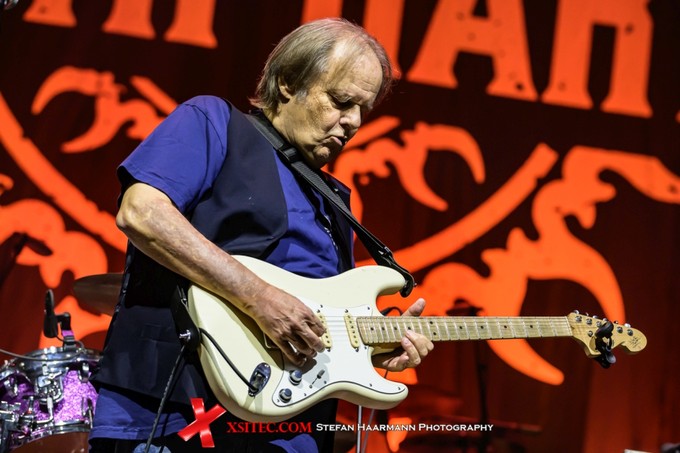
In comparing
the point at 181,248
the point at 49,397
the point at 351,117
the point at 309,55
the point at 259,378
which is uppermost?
the point at 309,55

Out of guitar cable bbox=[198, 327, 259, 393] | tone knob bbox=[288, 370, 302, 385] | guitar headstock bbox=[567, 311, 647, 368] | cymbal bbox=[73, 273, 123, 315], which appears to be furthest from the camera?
cymbal bbox=[73, 273, 123, 315]

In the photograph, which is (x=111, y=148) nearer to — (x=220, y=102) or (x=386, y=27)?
(x=386, y=27)

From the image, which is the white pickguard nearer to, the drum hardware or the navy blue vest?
the navy blue vest

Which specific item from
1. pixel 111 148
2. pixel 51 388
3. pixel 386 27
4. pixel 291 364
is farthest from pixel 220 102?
pixel 386 27

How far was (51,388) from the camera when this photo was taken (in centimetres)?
312

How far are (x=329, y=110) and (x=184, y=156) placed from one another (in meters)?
0.54

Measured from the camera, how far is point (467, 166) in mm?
4395

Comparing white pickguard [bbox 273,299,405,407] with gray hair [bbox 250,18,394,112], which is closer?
white pickguard [bbox 273,299,405,407]

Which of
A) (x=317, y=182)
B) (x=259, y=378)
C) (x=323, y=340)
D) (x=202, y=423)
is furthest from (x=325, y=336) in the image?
(x=317, y=182)

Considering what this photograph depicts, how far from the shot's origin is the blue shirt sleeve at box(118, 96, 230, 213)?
1901 mm

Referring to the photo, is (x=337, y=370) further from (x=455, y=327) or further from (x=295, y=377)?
(x=455, y=327)

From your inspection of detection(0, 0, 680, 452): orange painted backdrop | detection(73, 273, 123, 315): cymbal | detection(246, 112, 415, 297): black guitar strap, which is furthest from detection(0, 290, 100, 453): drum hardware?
detection(246, 112, 415, 297): black guitar strap

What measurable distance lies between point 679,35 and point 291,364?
370cm

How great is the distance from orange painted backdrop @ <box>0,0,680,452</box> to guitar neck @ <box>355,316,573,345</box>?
1.70 meters
